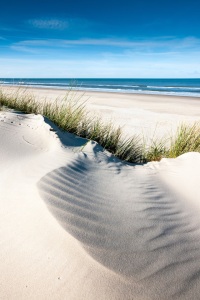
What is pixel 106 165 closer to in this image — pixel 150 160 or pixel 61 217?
pixel 150 160

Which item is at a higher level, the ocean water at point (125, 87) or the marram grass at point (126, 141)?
the ocean water at point (125, 87)

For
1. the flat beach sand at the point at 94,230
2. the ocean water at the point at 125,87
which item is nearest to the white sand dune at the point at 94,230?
the flat beach sand at the point at 94,230

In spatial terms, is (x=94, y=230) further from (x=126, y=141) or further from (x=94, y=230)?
A: (x=126, y=141)

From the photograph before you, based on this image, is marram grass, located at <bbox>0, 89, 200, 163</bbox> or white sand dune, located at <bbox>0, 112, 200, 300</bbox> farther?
marram grass, located at <bbox>0, 89, 200, 163</bbox>

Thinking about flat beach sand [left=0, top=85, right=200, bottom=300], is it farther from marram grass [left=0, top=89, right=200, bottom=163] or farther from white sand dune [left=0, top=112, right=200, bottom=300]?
marram grass [left=0, top=89, right=200, bottom=163]

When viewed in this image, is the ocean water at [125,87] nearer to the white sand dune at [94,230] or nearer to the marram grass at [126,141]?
the marram grass at [126,141]

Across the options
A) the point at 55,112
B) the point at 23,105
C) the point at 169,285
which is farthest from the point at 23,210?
the point at 23,105

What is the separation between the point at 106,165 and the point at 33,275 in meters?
2.15

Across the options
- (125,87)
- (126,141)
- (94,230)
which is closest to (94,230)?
(94,230)

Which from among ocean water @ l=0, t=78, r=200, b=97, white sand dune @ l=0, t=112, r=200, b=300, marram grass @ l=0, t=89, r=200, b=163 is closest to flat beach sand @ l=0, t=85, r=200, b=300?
white sand dune @ l=0, t=112, r=200, b=300

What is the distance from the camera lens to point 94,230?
7.16 feet

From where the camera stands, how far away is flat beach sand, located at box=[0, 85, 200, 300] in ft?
5.83

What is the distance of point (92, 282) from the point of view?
174 centimetres

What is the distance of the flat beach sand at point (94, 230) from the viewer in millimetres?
A: 1778
